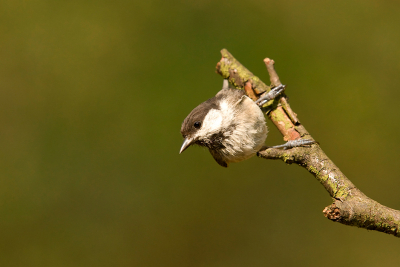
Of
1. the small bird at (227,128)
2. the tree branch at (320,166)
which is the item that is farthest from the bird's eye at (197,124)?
the tree branch at (320,166)

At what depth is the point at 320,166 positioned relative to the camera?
1294mm

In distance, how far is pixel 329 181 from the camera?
4.07ft

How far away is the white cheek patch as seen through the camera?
4.74 feet

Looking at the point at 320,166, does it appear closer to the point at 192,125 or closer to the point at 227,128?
the point at 227,128

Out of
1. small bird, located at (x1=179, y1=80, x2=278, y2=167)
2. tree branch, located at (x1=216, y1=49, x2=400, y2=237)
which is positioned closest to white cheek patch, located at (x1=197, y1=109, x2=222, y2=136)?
small bird, located at (x1=179, y1=80, x2=278, y2=167)

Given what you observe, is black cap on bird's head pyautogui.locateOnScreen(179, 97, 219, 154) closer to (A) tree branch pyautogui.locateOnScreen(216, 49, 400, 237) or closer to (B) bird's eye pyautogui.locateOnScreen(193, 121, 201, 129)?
(B) bird's eye pyautogui.locateOnScreen(193, 121, 201, 129)

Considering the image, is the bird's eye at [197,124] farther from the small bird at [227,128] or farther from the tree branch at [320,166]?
the tree branch at [320,166]

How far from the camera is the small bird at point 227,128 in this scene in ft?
4.72

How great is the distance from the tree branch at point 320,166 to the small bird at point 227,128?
10cm

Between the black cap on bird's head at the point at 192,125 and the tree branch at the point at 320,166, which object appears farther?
the black cap on bird's head at the point at 192,125

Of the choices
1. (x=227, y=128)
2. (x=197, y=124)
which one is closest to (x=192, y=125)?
(x=197, y=124)

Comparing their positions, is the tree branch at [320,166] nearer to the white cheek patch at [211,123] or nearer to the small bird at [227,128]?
the small bird at [227,128]

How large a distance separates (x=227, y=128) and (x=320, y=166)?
45 centimetres

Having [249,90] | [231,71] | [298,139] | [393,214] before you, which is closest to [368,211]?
[393,214]
